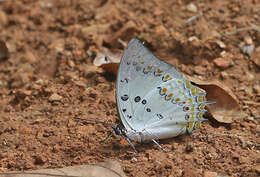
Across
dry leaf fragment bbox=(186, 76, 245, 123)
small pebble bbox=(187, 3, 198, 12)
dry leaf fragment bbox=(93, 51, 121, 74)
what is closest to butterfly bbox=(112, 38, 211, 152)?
dry leaf fragment bbox=(186, 76, 245, 123)

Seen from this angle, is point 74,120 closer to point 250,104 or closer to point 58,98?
point 58,98

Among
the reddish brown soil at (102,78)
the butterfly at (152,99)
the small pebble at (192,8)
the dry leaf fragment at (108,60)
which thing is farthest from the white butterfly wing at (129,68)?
the small pebble at (192,8)

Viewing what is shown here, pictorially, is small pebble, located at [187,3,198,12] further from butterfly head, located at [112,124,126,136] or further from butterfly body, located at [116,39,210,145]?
butterfly head, located at [112,124,126,136]

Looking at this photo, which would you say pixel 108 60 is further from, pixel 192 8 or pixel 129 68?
pixel 192 8

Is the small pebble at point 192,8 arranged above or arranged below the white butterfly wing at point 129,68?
above

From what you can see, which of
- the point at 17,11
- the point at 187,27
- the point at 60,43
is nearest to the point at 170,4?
the point at 187,27

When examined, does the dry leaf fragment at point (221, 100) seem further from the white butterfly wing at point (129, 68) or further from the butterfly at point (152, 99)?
the white butterfly wing at point (129, 68)
